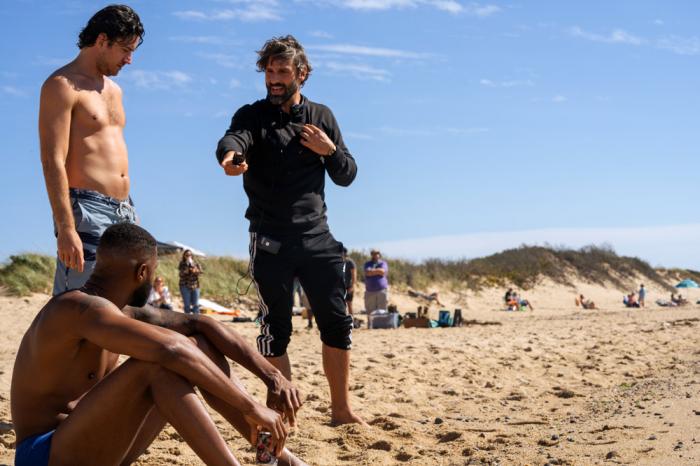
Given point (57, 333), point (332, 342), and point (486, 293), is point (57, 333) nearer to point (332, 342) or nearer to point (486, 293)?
point (332, 342)

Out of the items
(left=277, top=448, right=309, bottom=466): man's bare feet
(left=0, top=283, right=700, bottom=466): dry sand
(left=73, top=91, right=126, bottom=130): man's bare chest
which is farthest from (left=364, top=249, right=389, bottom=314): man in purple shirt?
(left=277, top=448, right=309, bottom=466): man's bare feet

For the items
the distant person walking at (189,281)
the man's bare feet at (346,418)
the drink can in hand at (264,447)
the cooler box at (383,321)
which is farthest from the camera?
the distant person walking at (189,281)

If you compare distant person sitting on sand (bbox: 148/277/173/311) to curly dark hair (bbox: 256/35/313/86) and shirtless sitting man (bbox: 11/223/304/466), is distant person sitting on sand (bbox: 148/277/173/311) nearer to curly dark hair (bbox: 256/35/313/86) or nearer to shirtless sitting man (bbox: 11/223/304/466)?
curly dark hair (bbox: 256/35/313/86)

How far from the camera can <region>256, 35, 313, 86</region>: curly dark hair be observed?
5.38 m

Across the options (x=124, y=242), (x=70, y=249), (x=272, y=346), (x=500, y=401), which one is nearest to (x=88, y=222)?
(x=70, y=249)

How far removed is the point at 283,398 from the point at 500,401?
3.82 metres

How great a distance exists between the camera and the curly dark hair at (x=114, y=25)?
4.54 m

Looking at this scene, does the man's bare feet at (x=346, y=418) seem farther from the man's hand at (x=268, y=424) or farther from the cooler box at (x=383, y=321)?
the cooler box at (x=383, y=321)

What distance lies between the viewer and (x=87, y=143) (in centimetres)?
457

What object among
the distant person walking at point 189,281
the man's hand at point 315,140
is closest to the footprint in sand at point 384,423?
the man's hand at point 315,140

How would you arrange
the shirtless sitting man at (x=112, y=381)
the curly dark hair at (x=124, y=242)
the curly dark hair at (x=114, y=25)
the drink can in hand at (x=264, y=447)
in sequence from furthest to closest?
the curly dark hair at (x=114, y=25), the drink can in hand at (x=264, y=447), the curly dark hair at (x=124, y=242), the shirtless sitting man at (x=112, y=381)

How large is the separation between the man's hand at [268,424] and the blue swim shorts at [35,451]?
73 cm

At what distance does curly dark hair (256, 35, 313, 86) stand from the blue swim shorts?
2773mm

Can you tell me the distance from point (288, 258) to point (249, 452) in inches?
44.7
